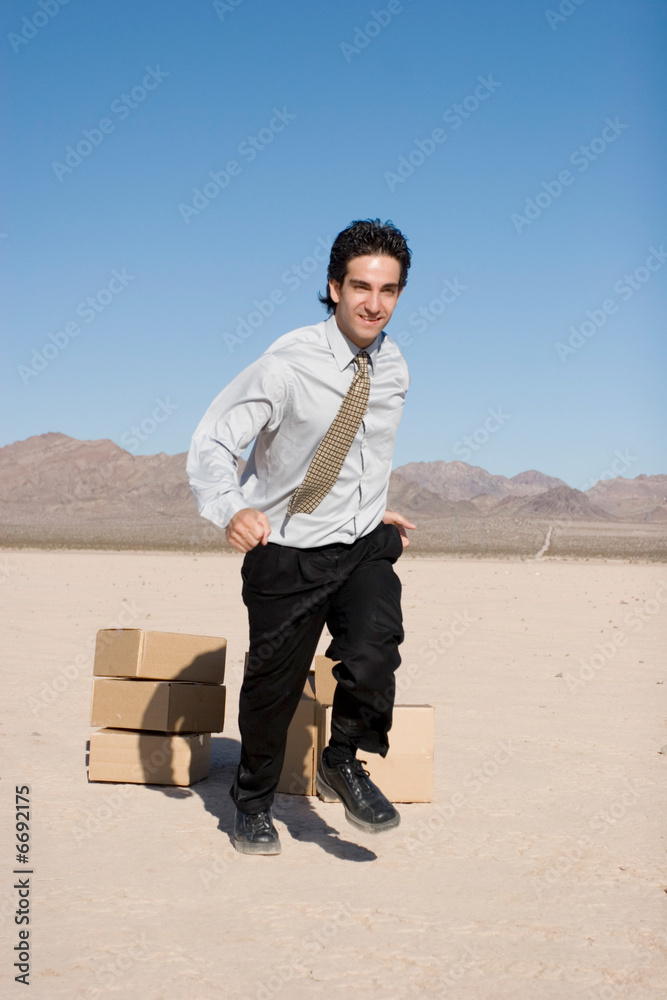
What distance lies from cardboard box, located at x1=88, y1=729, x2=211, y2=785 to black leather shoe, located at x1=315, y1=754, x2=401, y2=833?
1.03 meters

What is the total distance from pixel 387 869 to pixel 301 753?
1148 millimetres

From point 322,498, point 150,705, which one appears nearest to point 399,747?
point 150,705

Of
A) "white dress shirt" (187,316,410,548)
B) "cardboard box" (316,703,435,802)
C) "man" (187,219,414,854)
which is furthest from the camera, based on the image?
"cardboard box" (316,703,435,802)

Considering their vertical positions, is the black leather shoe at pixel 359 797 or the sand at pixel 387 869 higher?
the black leather shoe at pixel 359 797

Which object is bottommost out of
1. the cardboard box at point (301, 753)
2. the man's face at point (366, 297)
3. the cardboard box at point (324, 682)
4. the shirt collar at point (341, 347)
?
the cardboard box at point (301, 753)

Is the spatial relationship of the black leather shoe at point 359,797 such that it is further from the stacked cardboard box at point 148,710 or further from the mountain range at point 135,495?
the mountain range at point 135,495

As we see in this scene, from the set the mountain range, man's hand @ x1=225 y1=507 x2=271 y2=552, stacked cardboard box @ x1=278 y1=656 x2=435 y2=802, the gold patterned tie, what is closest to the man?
the gold patterned tie

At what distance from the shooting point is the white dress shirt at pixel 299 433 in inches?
131

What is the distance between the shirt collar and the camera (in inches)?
140

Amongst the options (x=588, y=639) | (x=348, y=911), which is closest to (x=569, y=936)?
(x=348, y=911)

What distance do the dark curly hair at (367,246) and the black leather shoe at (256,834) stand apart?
2.11 meters

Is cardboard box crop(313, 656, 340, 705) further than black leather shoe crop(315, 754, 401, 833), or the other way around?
cardboard box crop(313, 656, 340, 705)

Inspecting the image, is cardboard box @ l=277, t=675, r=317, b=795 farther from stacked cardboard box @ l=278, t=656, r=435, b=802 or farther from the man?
the man

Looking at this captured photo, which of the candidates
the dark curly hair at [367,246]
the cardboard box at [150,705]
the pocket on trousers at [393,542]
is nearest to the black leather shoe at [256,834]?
the cardboard box at [150,705]
